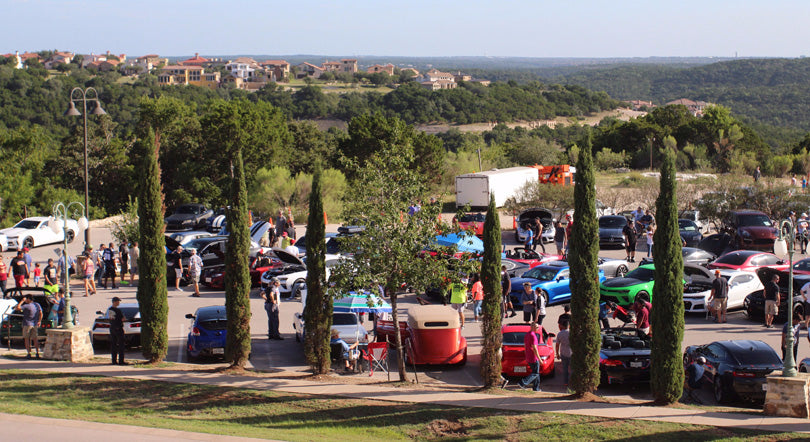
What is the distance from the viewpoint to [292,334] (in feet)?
62.1

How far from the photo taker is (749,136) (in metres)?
73.8

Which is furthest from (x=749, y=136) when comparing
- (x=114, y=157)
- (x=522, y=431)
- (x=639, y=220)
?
(x=522, y=431)

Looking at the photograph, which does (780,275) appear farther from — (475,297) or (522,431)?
(522,431)

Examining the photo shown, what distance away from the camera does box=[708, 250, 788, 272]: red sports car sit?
73.6 ft

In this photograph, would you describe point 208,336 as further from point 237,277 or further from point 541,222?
point 541,222

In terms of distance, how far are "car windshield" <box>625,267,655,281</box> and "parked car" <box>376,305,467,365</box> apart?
23.9 feet

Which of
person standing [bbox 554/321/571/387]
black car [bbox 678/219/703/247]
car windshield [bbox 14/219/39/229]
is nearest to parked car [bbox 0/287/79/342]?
person standing [bbox 554/321/571/387]

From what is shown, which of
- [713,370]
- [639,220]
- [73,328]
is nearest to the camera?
[713,370]

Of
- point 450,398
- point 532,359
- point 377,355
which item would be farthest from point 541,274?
point 450,398

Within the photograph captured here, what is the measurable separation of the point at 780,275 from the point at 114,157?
45.2 meters

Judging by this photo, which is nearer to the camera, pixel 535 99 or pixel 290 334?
pixel 290 334

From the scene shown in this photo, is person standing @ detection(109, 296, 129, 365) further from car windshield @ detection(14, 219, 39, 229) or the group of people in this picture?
car windshield @ detection(14, 219, 39, 229)

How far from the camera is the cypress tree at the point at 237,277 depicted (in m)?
15.3

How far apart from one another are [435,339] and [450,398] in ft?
7.68
